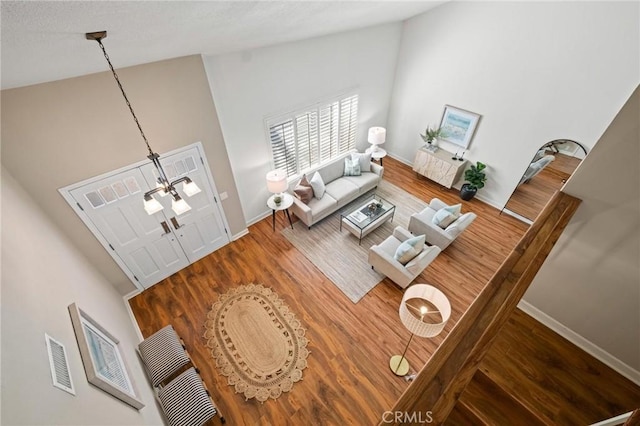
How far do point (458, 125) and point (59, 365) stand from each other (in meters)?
7.06

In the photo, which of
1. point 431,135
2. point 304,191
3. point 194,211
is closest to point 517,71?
point 431,135

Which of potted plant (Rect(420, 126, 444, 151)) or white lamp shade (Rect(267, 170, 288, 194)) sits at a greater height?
potted plant (Rect(420, 126, 444, 151))

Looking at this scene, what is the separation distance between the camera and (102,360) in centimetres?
246

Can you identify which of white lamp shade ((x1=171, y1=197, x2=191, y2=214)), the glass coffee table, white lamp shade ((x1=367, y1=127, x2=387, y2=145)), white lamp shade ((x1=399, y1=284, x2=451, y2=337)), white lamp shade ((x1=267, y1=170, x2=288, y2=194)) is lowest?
the glass coffee table

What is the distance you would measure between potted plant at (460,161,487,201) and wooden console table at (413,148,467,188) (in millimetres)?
233

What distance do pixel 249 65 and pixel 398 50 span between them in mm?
3903

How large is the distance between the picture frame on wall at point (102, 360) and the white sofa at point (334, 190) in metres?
3.55

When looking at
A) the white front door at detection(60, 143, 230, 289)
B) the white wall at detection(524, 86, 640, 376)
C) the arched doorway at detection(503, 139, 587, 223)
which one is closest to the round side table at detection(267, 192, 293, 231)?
the white front door at detection(60, 143, 230, 289)

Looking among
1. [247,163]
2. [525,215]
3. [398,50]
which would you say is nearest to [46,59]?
[247,163]

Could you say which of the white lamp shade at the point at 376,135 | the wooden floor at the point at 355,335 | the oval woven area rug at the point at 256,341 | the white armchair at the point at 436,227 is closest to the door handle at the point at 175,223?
the wooden floor at the point at 355,335

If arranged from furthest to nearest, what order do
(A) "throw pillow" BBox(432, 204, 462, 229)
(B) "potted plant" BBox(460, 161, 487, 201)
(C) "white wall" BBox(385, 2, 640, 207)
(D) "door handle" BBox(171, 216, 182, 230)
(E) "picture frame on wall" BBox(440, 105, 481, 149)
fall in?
(B) "potted plant" BBox(460, 161, 487, 201), (E) "picture frame on wall" BBox(440, 105, 481, 149), (A) "throw pillow" BBox(432, 204, 462, 229), (D) "door handle" BBox(171, 216, 182, 230), (C) "white wall" BBox(385, 2, 640, 207)

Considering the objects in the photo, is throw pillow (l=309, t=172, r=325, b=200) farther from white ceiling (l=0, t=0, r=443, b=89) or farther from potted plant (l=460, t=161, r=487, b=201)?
potted plant (l=460, t=161, r=487, b=201)

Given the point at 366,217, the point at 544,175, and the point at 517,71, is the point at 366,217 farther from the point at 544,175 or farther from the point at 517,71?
the point at 517,71

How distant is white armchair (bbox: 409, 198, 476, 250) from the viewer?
15.9 ft
